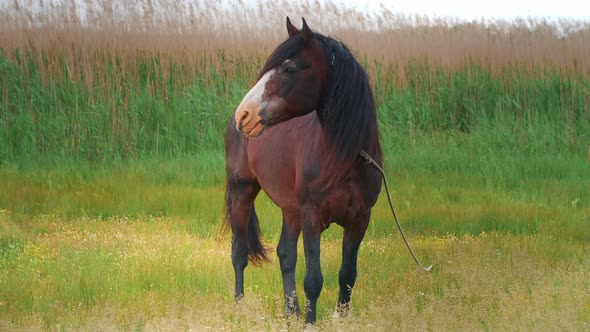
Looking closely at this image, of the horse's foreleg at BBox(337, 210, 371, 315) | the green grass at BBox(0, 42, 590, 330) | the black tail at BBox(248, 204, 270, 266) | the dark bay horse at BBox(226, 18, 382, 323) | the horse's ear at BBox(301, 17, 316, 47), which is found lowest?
the green grass at BBox(0, 42, 590, 330)

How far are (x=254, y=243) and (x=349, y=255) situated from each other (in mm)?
1645

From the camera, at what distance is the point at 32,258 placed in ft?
26.3

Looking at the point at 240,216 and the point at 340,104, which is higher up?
the point at 340,104

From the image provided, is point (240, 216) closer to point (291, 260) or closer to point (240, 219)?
point (240, 219)

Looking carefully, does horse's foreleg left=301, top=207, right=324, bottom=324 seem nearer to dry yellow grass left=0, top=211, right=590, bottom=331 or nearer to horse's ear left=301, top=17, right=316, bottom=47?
dry yellow grass left=0, top=211, right=590, bottom=331

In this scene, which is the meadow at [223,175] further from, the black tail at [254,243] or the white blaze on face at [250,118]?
the white blaze on face at [250,118]

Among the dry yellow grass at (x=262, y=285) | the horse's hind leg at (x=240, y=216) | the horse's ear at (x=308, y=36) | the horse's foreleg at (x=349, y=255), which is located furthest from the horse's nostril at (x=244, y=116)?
the horse's hind leg at (x=240, y=216)

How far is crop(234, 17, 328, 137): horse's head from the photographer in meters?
5.06

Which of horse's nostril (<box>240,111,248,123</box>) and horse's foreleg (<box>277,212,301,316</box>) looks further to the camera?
horse's foreleg (<box>277,212,301,316</box>)

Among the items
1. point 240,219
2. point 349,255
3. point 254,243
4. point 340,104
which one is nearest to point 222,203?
point 254,243

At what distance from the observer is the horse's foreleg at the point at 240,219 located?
21.7ft

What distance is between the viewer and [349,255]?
560cm

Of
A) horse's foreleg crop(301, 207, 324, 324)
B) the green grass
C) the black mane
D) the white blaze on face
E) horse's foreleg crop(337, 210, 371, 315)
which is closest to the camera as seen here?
the white blaze on face

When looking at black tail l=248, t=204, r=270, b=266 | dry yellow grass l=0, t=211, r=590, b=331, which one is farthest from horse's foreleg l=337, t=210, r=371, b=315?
Answer: black tail l=248, t=204, r=270, b=266
